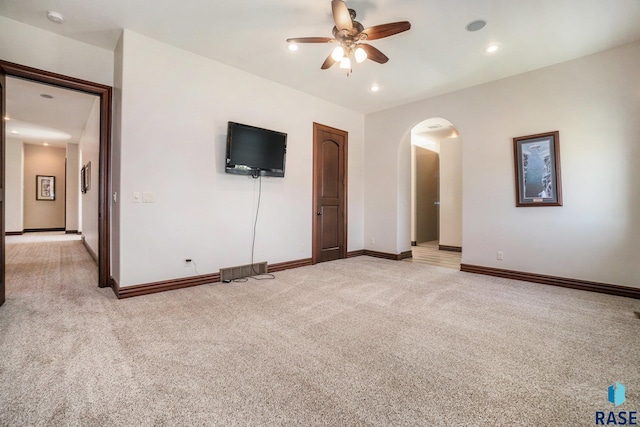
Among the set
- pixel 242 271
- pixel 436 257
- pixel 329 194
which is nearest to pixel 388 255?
pixel 436 257

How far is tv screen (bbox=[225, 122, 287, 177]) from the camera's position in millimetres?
3719

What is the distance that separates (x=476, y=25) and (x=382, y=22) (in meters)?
0.97

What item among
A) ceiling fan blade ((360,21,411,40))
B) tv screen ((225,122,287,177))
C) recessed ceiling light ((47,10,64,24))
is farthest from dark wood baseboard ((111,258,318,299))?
ceiling fan blade ((360,21,411,40))

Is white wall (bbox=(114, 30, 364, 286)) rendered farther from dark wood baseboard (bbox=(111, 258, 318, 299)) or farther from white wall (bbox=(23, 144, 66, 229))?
white wall (bbox=(23, 144, 66, 229))

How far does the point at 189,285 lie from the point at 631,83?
570 centimetres

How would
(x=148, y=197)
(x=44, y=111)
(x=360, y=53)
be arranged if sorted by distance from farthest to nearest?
(x=44, y=111), (x=148, y=197), (x=360, y=53)

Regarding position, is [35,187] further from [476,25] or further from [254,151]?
[476,25]

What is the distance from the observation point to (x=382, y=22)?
2881mm

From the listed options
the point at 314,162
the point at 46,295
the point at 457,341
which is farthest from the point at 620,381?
the point at 46,295

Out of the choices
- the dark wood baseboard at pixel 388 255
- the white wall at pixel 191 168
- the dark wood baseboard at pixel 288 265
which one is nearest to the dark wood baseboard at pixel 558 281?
the dark wood baseboard at pixel 388 255

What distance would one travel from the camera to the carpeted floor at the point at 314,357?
4.53 ft

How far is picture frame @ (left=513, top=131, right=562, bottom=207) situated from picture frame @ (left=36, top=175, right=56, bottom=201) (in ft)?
43.6

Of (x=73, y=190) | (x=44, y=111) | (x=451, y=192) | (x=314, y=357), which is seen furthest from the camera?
(x=73, y=190)

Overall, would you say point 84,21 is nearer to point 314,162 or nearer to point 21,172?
point 314,162
